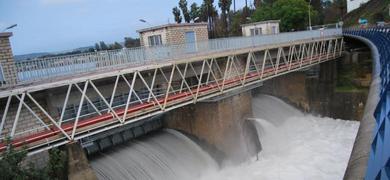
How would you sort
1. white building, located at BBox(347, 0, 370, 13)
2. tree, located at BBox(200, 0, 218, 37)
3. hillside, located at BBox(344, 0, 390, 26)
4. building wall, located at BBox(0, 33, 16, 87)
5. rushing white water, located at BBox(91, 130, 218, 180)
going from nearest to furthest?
building wall, located at BBox(0, 33, 16, 87) < rushing white water, located at BBox(91, 130, 218, 180) < hillside, located at BBox(344, 0, 390, 26) < tree, located at BBox(200, 0, 218, 37) < white building, located at BBox(347, 0, 370, 13)

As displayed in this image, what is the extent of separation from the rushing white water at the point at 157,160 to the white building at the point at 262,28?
19916 millimetres

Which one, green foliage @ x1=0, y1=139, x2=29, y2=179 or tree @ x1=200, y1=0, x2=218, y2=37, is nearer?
green foliage @ x1=0, y1=139, x2=29, y2=179

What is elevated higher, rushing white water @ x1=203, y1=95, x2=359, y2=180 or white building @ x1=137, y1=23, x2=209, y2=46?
white building @ x1=137, y1=23, x2=209, y2=46

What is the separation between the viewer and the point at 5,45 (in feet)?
41.9

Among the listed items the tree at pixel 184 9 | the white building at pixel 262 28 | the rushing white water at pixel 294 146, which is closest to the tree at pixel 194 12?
the tree at pixel 184 9

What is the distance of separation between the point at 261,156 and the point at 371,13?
58592 millimetres

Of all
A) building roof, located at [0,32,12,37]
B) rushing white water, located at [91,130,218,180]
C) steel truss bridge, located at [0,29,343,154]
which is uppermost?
building roof, located at [0,32,12,37]

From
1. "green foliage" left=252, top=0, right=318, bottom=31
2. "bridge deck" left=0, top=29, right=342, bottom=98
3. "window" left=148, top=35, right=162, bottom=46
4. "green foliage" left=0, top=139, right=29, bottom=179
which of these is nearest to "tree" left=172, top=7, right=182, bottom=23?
"green foliage" left=252, top=0, right=318, bottom=31

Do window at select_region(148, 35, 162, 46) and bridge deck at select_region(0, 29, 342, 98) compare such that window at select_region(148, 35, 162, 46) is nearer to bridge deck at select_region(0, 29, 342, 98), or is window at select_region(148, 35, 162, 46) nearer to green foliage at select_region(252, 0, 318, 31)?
bridge deck at select_region(0, 29, 342, 98)

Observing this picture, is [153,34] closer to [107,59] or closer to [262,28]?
[107,59]

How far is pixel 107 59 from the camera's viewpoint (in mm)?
15289

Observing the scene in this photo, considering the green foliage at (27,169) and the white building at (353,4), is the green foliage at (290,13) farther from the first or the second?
the green foliage at (27,169)

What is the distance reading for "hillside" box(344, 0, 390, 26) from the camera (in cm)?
6094

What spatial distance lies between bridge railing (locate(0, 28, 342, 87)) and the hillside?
48.2m
